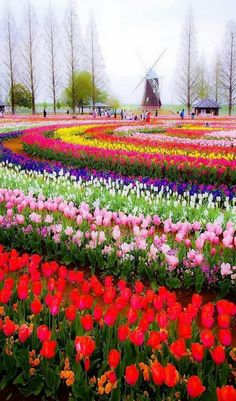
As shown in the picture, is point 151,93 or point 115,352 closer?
point 115,352

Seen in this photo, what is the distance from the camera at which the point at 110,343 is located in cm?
277

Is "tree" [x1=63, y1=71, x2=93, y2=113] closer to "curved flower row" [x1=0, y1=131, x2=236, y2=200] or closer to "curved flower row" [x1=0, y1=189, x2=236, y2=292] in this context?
"curved flower row" [x1=0, y1=131, x2=236, y2=200]

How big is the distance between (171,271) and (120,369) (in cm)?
207

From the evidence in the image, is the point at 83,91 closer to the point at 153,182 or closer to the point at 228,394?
the point at 153,182

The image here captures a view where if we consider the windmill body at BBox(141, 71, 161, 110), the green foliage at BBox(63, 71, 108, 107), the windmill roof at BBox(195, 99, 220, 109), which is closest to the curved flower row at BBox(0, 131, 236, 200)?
the windmill roof at BBox(195, 99, 220, 109)

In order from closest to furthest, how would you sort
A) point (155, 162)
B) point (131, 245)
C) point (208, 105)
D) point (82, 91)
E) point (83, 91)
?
point (131, 245), point (155, 162), point (208, 105), point (82, 91), point (83, 91)

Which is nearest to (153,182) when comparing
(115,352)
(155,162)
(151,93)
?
(155,162)

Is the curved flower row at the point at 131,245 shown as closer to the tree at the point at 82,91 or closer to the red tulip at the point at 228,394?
the red tulip at the point at 228,394

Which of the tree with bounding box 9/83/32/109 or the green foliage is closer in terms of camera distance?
the tree with bounding box 9/83/32/109

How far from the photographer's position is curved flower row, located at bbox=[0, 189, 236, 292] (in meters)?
4.39

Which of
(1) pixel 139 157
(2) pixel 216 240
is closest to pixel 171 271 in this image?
(2) pixel 216 240

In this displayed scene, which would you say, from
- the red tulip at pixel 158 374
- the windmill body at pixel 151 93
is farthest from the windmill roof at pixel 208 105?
the red tulip at pixel 158 374

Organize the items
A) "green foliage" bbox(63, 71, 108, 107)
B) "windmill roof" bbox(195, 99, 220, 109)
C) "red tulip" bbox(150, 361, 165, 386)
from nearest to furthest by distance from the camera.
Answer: "red tulip" bbox(150, 361, 165, 386)
"windmill roof" bbox(195, 99, 220, 109)
"green foliage" bbox(63, 71, 108, 107)

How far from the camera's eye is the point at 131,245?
15.6 ft
